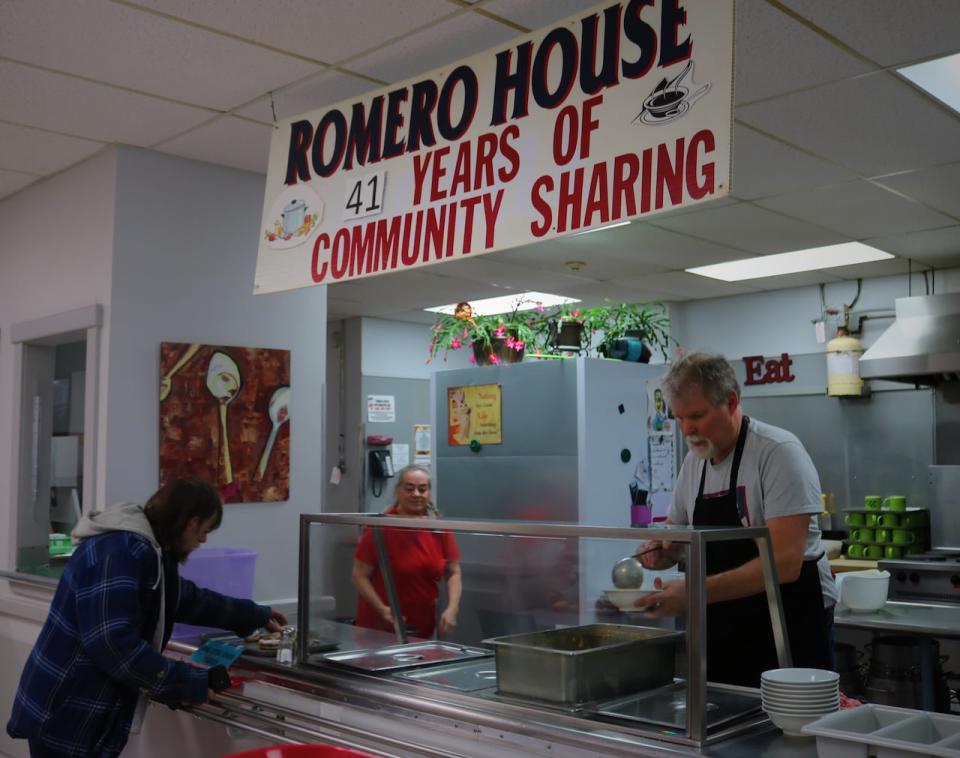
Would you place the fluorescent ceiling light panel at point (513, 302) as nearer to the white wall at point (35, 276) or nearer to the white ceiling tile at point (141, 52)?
the white wall at point (35, 276)

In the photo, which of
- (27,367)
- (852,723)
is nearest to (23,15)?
(27,367)

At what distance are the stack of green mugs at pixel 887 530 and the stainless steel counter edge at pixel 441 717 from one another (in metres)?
4.51

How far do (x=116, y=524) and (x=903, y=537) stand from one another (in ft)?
16.5

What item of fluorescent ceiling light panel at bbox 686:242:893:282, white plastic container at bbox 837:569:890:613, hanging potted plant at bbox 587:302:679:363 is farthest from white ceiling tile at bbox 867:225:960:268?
white plastic container at bbox 837:569:890:613

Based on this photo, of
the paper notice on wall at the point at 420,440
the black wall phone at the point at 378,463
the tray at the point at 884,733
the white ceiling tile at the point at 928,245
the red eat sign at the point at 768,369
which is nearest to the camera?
the tray at the point at 884,733

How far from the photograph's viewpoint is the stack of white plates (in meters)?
1.94

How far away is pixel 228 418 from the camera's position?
163 inches

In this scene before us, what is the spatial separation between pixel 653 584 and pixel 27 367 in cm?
354

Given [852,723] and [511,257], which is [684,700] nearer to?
[852,723]

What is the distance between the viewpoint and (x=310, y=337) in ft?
14.7

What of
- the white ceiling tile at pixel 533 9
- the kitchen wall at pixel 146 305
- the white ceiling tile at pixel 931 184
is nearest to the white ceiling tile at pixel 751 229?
the white ceiling tile at pixel 931 184

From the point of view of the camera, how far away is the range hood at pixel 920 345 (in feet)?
19.3

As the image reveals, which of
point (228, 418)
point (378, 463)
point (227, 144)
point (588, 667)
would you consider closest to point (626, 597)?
point (588, 667)

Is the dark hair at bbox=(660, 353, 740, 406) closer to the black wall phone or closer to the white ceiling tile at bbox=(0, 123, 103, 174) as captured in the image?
the white ceiling tile at bbox=(0, 123, 103, 174)
